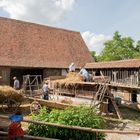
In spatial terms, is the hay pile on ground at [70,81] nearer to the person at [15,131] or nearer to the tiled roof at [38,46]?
the tiled roof at [38,46]

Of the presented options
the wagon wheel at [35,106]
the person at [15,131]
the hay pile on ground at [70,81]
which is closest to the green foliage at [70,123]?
the person at [15,131]

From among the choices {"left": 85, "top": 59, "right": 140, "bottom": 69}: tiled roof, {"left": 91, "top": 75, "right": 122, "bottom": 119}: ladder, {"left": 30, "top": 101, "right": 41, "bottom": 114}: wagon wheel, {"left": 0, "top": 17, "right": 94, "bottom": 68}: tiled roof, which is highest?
{"left": 0, "top": 17, "right": 94, "bottom": 68}: tiled roof

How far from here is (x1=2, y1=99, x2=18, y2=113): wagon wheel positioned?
16.2 meters

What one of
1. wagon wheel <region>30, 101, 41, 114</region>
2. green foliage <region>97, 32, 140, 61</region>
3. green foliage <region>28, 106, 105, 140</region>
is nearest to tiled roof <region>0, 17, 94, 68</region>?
wagon wheel <region>30, 101, 41, 114</region>

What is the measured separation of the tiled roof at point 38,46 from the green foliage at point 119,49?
58.8 ft

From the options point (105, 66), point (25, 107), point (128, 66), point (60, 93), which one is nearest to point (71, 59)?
point (105, 66)

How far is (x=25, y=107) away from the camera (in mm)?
18047

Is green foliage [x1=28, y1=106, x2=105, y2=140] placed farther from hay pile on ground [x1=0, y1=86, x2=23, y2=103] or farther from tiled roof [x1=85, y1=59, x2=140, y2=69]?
tiled roof [x1=85, y1=59, x2=140, y2=69]

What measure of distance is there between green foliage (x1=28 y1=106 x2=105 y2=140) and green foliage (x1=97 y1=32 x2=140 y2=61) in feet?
135

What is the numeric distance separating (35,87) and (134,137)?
13.9 meters

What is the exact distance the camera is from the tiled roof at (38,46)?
25991 mm

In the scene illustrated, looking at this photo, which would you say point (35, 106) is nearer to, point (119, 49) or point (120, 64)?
point (120, 64)

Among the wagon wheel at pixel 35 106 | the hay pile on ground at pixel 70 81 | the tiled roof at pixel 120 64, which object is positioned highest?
the tiled roof at pixel 120 64

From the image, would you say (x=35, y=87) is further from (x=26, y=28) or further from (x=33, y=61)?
(x=26, y=28)
